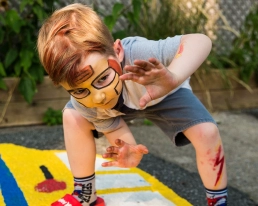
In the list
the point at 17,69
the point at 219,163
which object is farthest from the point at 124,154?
the point at 17,69

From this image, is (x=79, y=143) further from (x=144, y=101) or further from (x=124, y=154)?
(x=144, y=101)

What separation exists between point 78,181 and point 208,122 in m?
0.48

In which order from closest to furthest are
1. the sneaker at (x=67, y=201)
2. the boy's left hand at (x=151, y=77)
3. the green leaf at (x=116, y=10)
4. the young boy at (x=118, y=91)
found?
the boy's left hand at (x=151, y=77) → the young boy at (x=118, y=91) → the sneaker at (x=67, y=201) → the green leaf at (x=116, y=10)

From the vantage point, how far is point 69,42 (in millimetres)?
1161

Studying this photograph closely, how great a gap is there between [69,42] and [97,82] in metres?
0.13

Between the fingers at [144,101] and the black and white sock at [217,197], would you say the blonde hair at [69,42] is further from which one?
the black and white sock at [217,197]

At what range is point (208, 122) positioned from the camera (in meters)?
1.27

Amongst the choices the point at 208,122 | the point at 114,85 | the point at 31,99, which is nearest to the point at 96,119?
the point at 114,85

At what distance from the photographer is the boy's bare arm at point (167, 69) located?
3.33ft

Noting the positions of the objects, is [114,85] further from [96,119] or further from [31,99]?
[31,99]

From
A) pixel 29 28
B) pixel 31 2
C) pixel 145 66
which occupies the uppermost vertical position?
pixel 145 66

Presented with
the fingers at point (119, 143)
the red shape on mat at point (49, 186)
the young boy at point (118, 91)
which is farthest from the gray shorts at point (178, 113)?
the red shape on mat at point (49, 186)

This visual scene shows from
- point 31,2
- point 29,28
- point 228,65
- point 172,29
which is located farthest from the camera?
point 228,65

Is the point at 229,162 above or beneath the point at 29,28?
beneath
